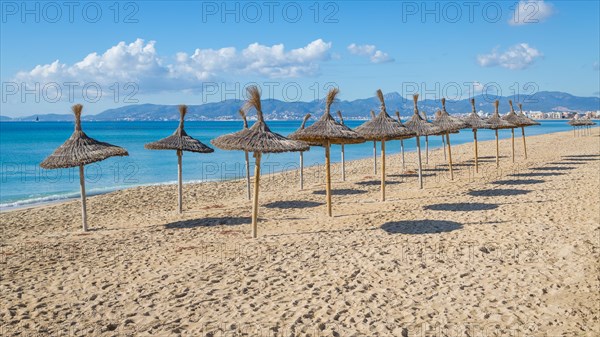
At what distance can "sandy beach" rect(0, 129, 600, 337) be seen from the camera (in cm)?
479

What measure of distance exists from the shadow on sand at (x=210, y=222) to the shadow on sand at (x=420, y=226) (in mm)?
2967

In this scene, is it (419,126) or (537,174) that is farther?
(537,174)

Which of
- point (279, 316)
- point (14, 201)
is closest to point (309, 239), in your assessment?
point (279, 316)

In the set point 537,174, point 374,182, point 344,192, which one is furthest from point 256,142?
point 537,174

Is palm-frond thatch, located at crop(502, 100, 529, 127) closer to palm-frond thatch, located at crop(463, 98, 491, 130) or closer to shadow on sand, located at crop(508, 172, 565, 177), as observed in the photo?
palm-frond thatch, located at crop(463, 98, 491, 130)

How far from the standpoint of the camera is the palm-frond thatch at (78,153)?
8.30 m

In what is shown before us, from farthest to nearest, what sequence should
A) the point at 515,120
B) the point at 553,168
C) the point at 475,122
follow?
the point at 515,120
the point at 553,168
the point at 475,122

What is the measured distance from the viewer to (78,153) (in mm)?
8469

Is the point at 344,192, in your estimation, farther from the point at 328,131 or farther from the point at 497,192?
the point at 328,131

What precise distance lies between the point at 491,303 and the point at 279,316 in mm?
2420

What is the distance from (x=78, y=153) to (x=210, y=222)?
2.89 meters

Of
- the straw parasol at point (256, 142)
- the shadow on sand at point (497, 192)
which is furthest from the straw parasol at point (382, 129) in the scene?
the straw parasol at point (256, 142)

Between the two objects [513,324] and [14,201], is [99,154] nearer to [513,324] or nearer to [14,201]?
[513,324]

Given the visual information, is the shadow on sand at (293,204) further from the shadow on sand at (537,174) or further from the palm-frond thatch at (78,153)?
the shadow on sand at (537,174)
